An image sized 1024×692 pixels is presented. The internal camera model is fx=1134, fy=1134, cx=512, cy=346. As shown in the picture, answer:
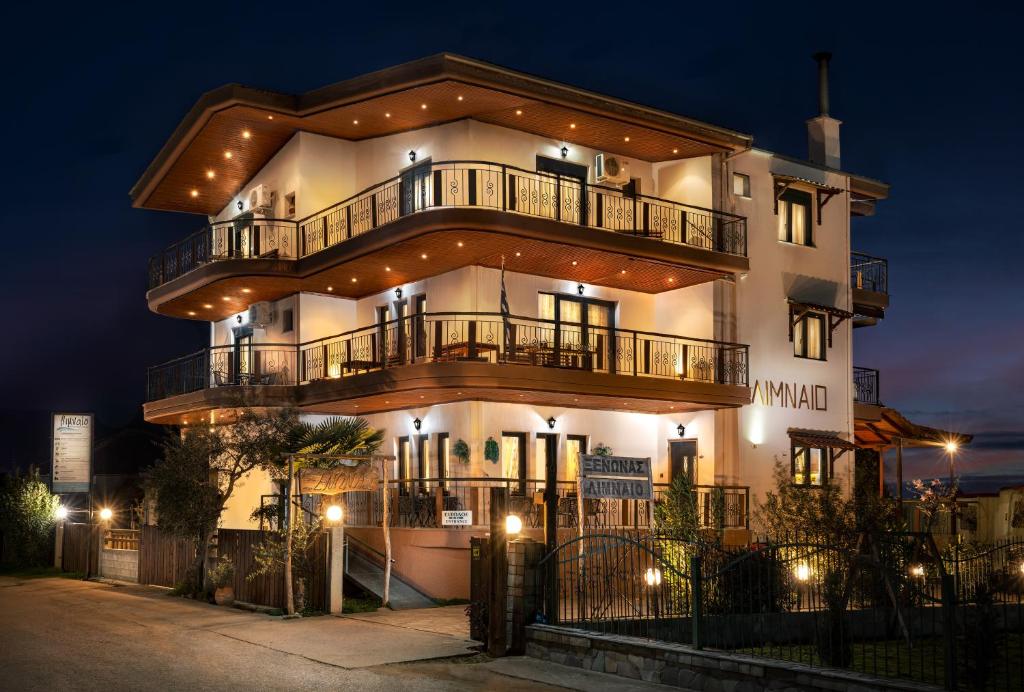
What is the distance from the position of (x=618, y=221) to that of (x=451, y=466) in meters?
7.49

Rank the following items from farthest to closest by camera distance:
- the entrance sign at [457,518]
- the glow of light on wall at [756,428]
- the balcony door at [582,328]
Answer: the glow of light on wall at [756,428], the balcony door at [582,328], the entrance sign at [457,518]

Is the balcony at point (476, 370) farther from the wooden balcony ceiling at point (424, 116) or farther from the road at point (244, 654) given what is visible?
the road at point (244, 654)

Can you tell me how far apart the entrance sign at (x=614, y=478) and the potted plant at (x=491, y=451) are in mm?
8030

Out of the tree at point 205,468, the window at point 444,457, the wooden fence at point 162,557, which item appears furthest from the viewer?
the window at point 444,457

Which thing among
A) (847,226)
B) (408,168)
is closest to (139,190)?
(408,168)

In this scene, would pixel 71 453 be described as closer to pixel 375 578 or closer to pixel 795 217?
pixel 375 578

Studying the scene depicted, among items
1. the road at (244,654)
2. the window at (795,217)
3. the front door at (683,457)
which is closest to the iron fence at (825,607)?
the road at (244,654)

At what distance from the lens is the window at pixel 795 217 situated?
3011 centimetres

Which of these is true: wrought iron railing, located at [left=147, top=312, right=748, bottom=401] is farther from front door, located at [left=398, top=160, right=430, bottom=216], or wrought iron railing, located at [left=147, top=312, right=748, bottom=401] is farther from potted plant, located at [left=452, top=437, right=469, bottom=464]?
front door, located at [left=398, top=160, right=430, bottom=216]

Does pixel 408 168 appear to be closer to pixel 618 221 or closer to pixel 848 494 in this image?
pixel 618 221

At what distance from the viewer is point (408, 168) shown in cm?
2761

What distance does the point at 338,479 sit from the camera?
2111cm

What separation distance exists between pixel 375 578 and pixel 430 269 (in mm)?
7758

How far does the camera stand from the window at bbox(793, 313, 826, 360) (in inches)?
1183
